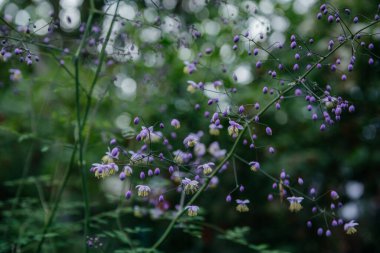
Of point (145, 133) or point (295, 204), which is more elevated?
point (145, 133)

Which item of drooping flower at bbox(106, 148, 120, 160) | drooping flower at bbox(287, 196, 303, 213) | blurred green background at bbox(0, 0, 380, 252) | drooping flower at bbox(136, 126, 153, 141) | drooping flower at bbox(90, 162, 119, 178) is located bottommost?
drooping flower at bbox(287, 196, 303, 213)

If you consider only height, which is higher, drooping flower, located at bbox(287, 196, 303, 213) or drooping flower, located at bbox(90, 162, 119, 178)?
drooping flower, located at bbox(90, 162, 119, 178)

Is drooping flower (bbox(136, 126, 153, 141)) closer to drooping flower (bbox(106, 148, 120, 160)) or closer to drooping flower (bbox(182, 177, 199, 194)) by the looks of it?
drooping flower (bbox(106, 148, 120, 160))

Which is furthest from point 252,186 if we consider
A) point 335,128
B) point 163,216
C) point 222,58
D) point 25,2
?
point 25,2

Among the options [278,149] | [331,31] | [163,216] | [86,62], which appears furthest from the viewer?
[278,149]

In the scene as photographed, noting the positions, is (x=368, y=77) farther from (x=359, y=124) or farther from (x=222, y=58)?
(x=222, y=58)

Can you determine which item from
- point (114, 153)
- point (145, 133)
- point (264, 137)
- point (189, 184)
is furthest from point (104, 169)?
point (264, 137)

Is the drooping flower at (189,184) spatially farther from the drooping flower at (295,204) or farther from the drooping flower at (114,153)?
the drooping flower at (295,204)

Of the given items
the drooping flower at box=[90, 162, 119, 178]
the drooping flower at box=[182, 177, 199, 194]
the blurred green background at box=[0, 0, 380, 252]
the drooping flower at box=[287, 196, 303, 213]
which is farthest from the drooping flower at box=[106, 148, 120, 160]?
the blurred green background at box=[0, 0, 380, 252]

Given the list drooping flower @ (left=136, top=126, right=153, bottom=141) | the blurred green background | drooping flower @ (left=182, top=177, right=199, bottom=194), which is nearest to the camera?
drooping flower @ (left=136, top=126, right=153, bottom=141)

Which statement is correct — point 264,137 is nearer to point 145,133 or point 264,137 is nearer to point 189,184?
point 189,184

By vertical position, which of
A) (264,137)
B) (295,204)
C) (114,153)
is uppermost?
(264,137)
